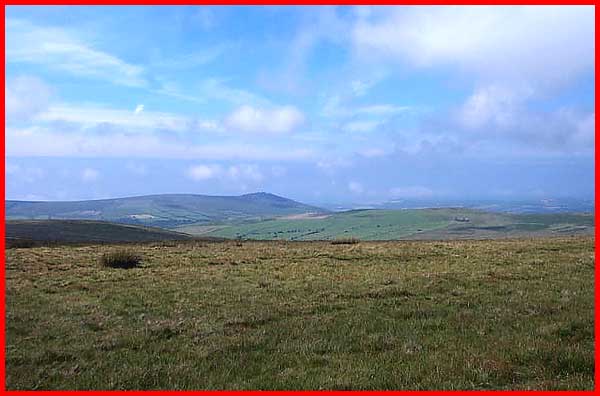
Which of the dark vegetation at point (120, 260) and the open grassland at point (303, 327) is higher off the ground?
the dark vegetation at point (120, 260)

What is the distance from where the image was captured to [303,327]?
Result: 13938 millimetres

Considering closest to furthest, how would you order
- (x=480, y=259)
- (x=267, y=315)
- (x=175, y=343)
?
1. (x=175, y=343)
2. (x=267, y=315)
3. (x=480, y=259)

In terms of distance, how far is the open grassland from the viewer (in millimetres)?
9977

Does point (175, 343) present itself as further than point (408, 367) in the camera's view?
Yes

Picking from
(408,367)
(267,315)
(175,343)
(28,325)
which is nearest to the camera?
(408,367)

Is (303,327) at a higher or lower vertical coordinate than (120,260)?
lower

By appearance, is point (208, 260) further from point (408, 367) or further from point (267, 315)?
point (408, 367)

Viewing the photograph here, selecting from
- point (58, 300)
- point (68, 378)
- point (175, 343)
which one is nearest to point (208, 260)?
point (58, 300)

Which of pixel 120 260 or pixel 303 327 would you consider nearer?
pixel 303 327

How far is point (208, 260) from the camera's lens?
97.0 ft

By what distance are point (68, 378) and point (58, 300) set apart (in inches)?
338

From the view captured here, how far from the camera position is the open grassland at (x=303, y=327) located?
9.98 metres

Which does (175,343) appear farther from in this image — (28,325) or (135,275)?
(135,275)

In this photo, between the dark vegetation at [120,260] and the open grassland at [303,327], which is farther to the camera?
the dark vegetation at [120,260]
